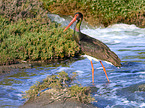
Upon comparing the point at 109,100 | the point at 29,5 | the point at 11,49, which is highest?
the point at 29,5

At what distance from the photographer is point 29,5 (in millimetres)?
14797

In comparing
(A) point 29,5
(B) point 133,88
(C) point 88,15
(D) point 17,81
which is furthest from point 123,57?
(C) point 88,15

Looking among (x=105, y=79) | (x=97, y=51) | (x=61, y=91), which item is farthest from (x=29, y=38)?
(x=61, y=91)

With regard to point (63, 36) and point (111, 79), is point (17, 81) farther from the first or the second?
point (63, 36)

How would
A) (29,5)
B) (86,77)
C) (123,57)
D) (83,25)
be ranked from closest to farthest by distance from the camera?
(86,77)
(123,57)
(29,5)
(83,25)

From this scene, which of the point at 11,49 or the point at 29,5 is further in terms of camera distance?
the point at 29,5

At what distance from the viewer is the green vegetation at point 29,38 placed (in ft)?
35.2

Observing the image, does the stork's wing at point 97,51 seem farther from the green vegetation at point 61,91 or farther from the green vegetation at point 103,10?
the green vegetation at point 103,10

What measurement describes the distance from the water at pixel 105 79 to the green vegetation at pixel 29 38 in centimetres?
68

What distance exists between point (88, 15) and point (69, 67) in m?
8.97

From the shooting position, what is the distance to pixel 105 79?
8.59 meters

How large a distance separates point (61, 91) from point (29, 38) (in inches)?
225

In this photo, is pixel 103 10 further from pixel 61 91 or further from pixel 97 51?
pixel 61 91

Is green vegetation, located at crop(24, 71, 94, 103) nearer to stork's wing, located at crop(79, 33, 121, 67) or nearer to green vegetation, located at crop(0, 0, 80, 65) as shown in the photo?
stork's wing, located at crop(79, 33, 121, 67)
